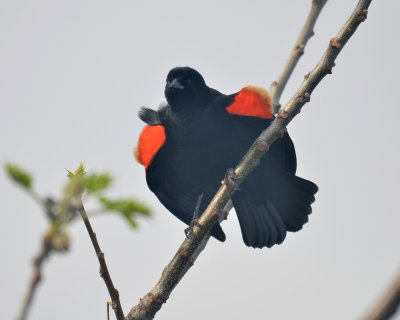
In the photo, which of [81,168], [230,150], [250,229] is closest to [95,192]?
[81,168]

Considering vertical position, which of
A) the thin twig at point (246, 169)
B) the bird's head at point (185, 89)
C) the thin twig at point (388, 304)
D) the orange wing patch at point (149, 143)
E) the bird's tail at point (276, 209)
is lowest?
the thin twig at point (388, 304)

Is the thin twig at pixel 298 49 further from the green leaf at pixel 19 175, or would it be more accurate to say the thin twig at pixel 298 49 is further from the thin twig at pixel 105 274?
the green leaf at pixel 19 175

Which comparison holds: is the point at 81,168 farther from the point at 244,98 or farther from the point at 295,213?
the point at 295,213

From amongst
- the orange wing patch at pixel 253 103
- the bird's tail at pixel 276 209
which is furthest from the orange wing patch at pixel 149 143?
the bird's tail at pixel 276 209

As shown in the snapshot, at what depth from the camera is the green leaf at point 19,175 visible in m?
1.00

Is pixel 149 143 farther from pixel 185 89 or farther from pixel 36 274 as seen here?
pixel 36 274

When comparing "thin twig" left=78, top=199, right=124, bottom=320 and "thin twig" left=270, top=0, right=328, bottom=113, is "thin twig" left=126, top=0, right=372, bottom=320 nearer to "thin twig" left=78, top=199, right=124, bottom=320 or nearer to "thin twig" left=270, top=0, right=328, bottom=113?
"thin twig" left=78, top=199, right=124, bottom=320

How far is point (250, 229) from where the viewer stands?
489 centimetres

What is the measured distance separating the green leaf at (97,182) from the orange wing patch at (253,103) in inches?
119

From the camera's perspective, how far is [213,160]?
4.64 metres

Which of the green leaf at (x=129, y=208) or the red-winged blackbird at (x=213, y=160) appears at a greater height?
the red-winged blackbird at (x=213, y=160)

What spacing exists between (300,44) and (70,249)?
3.38 meters

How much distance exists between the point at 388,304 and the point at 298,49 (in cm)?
332

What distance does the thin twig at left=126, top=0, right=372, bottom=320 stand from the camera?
253 centimetres
